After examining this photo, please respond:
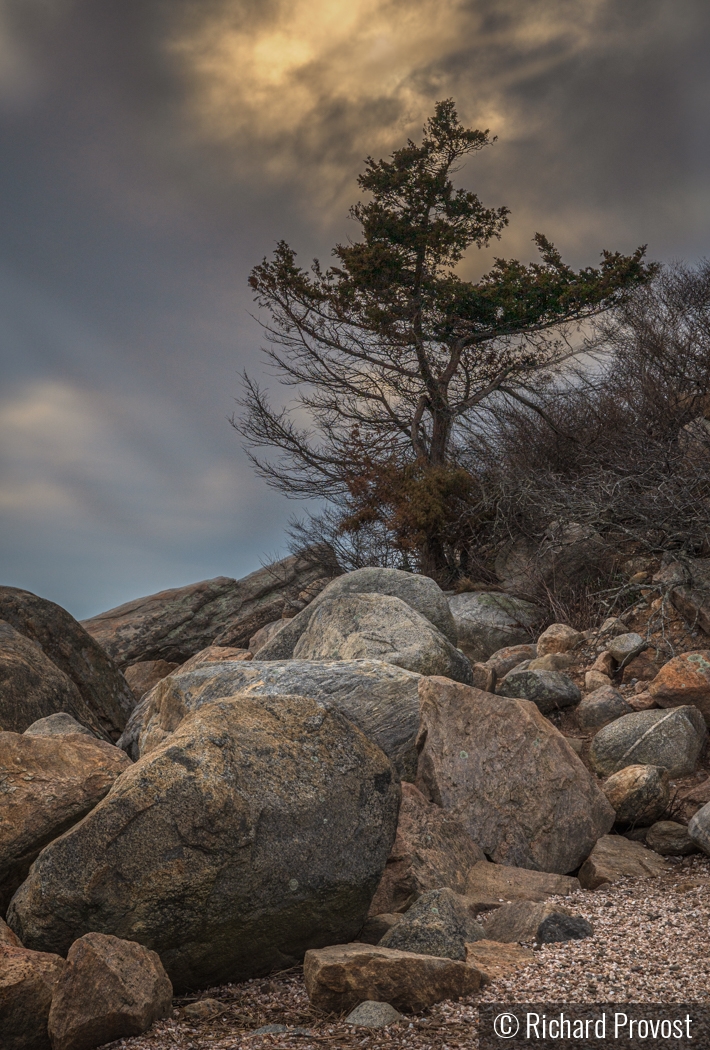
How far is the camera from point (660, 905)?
4949 millimetres

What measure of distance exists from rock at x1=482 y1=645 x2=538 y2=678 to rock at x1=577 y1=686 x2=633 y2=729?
5.65 feet

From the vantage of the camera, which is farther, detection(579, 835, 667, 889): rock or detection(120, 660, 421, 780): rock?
detection(120, 660, 421, 780): rock

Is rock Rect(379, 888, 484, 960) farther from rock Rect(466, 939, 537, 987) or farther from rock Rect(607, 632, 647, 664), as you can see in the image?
rock Rect(607, 632, 647, 664)

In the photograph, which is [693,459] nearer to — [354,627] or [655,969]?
[354,627]

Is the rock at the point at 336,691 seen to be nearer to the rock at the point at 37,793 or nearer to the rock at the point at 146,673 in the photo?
the rock at the point at 37,793

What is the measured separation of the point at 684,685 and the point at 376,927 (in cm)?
411

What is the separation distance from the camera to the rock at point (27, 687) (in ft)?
24.3

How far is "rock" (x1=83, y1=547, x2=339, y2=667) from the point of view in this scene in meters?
16.6

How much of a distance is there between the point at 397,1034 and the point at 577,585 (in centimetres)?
914

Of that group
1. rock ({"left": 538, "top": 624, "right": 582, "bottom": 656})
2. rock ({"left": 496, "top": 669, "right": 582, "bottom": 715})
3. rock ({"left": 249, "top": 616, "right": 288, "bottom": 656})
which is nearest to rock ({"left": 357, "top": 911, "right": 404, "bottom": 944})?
rock ({"left": 496, "top": 669, "right": 582, "bottom": 715})

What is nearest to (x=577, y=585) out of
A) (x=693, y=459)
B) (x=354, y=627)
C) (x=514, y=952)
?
(x=693, y=459)

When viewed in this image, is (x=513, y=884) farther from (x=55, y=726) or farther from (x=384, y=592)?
(x=384, y=592)

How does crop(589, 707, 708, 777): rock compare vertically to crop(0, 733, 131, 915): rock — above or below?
below

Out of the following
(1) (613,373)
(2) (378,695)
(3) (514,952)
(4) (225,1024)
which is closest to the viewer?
(4) (225,1024)
